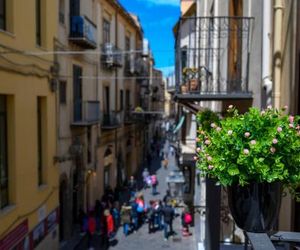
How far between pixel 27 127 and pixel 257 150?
10.2 m

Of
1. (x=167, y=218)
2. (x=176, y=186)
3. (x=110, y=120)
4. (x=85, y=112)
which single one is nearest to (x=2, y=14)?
(x=85, y=112)

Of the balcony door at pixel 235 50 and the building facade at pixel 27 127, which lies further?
the building facade at pixel 27 127

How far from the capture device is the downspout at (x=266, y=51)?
256 inches

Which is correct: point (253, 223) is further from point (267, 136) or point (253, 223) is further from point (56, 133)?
point (56, 133)

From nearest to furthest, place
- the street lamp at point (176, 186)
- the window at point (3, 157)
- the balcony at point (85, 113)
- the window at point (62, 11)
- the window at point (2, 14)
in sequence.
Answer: the window at point (2, 14) → the window at point (3, 157) → the window at point (62, 11) → the balcony at point (85, 113) → the street lamp at point (176, 186)

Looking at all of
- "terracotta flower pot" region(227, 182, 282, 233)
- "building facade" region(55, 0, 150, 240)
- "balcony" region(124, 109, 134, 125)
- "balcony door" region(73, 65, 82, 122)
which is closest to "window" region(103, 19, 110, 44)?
"building facade" region(55, 0, 150, 240)

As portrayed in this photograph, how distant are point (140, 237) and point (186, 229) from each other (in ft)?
5.83

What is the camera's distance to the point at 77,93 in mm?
18625

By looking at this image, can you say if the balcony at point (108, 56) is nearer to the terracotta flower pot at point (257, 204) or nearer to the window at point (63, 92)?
the window at point (63, 92)

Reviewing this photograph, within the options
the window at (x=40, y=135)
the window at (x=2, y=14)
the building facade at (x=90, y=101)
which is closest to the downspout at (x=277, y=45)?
the window at (x=2, y=14)

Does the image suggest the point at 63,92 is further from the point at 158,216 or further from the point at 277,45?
the point at 277,45

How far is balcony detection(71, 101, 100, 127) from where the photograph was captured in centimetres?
1806

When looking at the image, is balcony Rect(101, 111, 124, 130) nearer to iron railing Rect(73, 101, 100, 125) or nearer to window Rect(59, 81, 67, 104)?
iron railing Rect(73, 101, 100, 125)

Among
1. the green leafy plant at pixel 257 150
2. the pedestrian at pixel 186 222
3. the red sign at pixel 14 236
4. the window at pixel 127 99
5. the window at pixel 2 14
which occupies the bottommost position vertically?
the pedestrian at pixel 186 222
